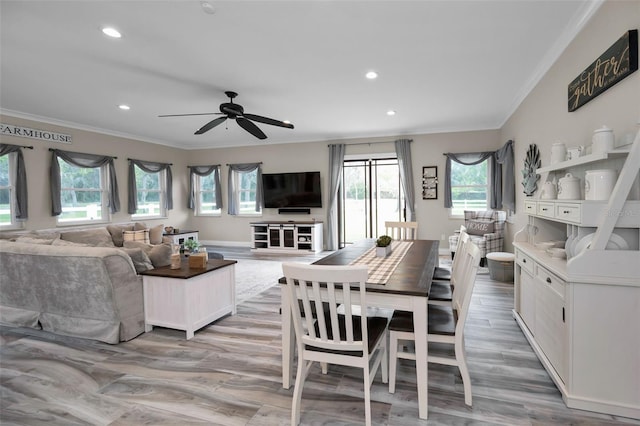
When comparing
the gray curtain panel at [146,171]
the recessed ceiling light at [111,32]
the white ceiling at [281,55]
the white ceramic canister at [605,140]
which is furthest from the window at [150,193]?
the white ceramic canister at [605,140]

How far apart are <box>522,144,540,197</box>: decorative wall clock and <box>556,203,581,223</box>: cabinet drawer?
189cm

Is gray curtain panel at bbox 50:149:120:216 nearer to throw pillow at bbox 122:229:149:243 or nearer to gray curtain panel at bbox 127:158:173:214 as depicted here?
gray curtain panel at bbox 127:158:173:214

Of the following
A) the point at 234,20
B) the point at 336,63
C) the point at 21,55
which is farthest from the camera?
the point at 336,63

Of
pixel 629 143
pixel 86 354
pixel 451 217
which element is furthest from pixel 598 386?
pixel 451 217

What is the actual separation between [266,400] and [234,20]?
9.38 feet

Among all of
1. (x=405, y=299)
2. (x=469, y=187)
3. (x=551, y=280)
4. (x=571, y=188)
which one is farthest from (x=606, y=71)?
(x=469, y=187)

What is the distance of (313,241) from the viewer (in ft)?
24.7

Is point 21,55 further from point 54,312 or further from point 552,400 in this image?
point 552,400

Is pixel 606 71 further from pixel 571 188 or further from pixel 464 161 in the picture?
pixel 464 161

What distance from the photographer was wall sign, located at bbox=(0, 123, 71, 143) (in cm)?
520

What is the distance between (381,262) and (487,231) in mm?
3965

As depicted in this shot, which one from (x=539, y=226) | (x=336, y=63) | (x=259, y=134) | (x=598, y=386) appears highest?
(x=336, y=63)

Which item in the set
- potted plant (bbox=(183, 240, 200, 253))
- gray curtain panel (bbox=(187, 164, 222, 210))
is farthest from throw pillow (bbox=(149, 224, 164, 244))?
potted plant (bbox=(183, 240, 200, 253))

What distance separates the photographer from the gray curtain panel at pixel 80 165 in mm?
5805
